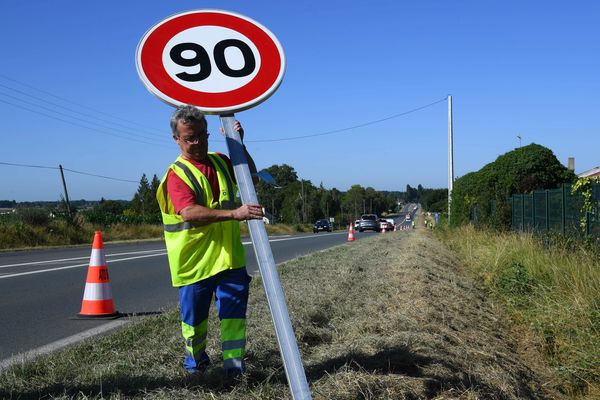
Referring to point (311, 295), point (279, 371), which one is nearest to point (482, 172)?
point (311, 295)

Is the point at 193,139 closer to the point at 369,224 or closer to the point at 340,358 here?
the point at 340,358

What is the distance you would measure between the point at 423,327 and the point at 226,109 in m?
3.10

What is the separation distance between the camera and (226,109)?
3.04 metres

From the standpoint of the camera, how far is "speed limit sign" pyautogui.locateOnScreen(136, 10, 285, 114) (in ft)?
9.93

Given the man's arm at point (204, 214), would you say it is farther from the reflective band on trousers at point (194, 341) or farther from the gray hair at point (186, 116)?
the reflective band on trousers at point (194, 341)

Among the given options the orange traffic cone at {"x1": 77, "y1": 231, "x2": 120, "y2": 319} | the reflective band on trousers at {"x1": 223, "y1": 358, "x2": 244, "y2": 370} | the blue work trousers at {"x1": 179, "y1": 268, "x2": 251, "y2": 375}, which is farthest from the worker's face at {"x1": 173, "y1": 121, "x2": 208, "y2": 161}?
the orange traffic cone at {"x1": 77, "y1": 231, "x2": 120, "y2": 319}

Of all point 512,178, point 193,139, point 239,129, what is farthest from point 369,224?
point 239,129

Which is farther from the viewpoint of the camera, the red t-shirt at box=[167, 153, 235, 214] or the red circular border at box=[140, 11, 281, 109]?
the red t-shirt at box=[167, 153, 235, 214]

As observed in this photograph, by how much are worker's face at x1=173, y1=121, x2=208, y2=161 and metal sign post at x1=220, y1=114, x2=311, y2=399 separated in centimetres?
62

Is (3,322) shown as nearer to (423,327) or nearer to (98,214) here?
(423,327)

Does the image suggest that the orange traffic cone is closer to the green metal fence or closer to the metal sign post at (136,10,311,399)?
the metal sign post at (136,10,311,399)

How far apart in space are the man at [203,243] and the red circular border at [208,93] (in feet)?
1.86

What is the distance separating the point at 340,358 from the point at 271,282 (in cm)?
176

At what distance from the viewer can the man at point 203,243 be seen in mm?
3691
